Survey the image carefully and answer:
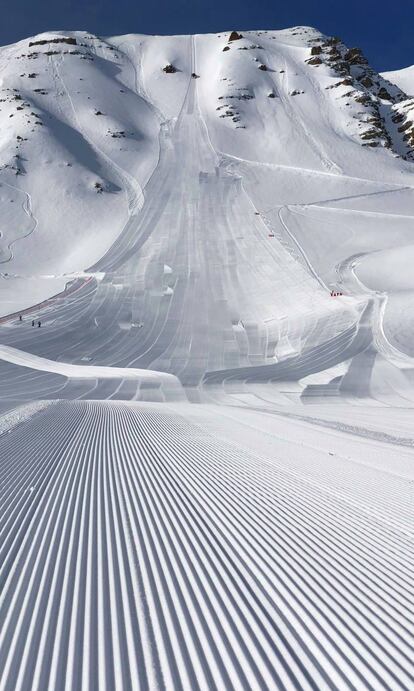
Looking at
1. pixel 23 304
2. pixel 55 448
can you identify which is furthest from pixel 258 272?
pixel 55 448

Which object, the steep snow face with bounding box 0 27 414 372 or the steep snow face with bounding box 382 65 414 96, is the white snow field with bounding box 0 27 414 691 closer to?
the steep snow face with bounding box 0 27 414 372

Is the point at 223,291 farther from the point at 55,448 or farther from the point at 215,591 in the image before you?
the point at 215,591

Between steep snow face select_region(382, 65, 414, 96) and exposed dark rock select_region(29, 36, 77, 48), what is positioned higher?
steep snow face select_region(382, 65, 414, 96)

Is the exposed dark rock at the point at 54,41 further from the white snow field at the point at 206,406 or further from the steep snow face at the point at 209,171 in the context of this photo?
the white snow field at the point at 206,406

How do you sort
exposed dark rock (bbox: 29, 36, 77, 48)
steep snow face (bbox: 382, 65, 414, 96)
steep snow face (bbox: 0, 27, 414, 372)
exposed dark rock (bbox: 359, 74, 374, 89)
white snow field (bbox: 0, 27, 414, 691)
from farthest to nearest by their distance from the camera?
steep snow face (bbox: 382, 65, 414, 96)
exposed dark rock (bbox: 29, 36, 77, 48)
exposed dark rock (bbox: 359, 74, 374, 89)
steep snow face (bbox: 0, 27, 414, 372)
white snow field (bbox: 0, 27, 414, 691)

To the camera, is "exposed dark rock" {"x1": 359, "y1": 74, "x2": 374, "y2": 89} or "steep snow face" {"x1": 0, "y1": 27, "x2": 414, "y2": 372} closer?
"steep snow face" {"x1": 0, "y1": 27, "x2": 414, "y2": 372}

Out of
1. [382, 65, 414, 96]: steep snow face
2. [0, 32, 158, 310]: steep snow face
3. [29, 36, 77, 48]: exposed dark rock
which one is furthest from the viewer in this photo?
[382, 65, 414, 96]: steep snow face

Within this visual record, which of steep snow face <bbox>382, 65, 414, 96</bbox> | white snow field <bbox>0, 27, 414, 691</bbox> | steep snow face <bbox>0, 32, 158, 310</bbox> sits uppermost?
steep snow face <bbox>382, 65, 414, 96</bbox>

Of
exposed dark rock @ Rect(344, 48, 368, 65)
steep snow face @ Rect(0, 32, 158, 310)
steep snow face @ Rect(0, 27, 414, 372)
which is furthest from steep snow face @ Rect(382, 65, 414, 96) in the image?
steep snow face @ Rect(0, 32, 158, 310)

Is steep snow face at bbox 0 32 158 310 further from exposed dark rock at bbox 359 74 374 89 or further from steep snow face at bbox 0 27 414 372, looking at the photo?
exposed dark rock at bbox 359 74 374 89
